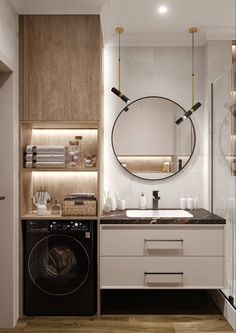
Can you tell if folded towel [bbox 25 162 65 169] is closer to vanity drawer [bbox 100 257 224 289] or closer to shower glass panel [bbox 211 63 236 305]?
vanity drawer [bbox 100 257 224 289]

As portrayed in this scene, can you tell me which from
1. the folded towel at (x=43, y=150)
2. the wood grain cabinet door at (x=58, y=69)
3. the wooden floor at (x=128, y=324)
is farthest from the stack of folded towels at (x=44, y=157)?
the wooden floor at (x=128, y=324)

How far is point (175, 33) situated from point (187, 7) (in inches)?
23.2

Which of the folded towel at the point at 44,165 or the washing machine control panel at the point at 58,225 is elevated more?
the folded towel at the point at 44,165

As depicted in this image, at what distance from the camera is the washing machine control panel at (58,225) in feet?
10.5

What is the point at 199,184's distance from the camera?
4.00 m

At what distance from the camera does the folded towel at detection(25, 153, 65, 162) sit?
3.29 m

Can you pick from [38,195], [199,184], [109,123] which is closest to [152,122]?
[109,123]

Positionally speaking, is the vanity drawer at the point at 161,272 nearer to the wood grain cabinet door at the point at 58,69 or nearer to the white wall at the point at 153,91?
the white wall at the point at 153,91

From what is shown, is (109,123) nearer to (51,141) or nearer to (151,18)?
(51,141)

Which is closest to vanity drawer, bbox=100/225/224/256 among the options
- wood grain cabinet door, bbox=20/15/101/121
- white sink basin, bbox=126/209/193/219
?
white sink basin, bbox=126/209/193/219

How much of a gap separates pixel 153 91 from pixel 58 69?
1.15m

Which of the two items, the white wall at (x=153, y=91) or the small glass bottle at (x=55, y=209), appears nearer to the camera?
the small glass bottle at (x=55, y=209)

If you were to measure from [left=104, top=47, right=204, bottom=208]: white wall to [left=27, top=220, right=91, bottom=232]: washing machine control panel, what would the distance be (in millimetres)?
880

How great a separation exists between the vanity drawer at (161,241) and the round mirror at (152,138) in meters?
0.84
